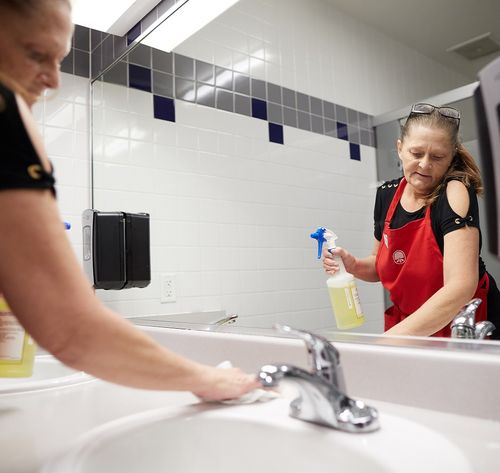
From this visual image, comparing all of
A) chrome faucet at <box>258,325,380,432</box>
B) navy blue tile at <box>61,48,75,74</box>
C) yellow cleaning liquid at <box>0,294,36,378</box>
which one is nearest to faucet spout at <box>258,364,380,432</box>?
chrome faucet at <box>258,325,380,432</box>

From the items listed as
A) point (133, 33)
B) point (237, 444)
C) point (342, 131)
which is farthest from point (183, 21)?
point (237, 444)

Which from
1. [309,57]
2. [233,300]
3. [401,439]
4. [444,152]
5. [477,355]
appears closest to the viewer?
[401,439]

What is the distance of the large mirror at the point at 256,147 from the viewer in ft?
4.25

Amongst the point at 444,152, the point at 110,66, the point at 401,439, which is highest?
the point at 110,66

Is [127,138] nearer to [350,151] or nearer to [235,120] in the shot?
[235,120]

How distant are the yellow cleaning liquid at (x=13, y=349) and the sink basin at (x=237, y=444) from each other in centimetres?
52

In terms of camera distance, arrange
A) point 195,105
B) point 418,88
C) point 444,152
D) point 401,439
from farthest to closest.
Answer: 1. point 195,105
2. point 418,88
3. point 444,152
4. point 401,439

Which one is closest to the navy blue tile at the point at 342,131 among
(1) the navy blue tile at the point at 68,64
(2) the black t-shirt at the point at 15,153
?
(2) the black t-shirt at the point at 15,153

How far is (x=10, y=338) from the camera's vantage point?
3.82 ft

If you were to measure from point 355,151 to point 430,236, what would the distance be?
0.44 metres

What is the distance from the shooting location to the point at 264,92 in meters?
1.81

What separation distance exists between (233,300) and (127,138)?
800mm

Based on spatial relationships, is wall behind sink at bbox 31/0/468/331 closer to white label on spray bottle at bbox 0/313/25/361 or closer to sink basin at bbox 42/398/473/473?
sink basin at bbox 42/398/473/473

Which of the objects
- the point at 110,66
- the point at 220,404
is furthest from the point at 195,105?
the point at 220,404
